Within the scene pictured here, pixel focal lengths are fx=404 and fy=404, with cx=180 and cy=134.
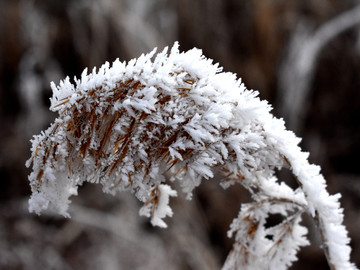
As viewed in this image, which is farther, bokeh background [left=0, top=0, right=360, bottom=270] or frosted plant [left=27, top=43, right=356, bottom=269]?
bokeh background [left=0, top=0, right=360, bottom=270]

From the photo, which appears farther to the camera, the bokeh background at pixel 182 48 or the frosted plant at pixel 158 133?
the bokeh background at pixel 182 48

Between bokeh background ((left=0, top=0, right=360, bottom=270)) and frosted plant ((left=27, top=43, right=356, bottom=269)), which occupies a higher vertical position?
bokeh background ((left=0, top=0, right=360, bottom=270))

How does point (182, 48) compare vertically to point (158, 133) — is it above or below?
above

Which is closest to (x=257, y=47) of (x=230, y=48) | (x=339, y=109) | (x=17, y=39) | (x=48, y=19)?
(x=230, y=48)

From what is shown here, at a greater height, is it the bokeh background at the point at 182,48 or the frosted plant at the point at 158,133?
the bokeh background at the point at 182,48
